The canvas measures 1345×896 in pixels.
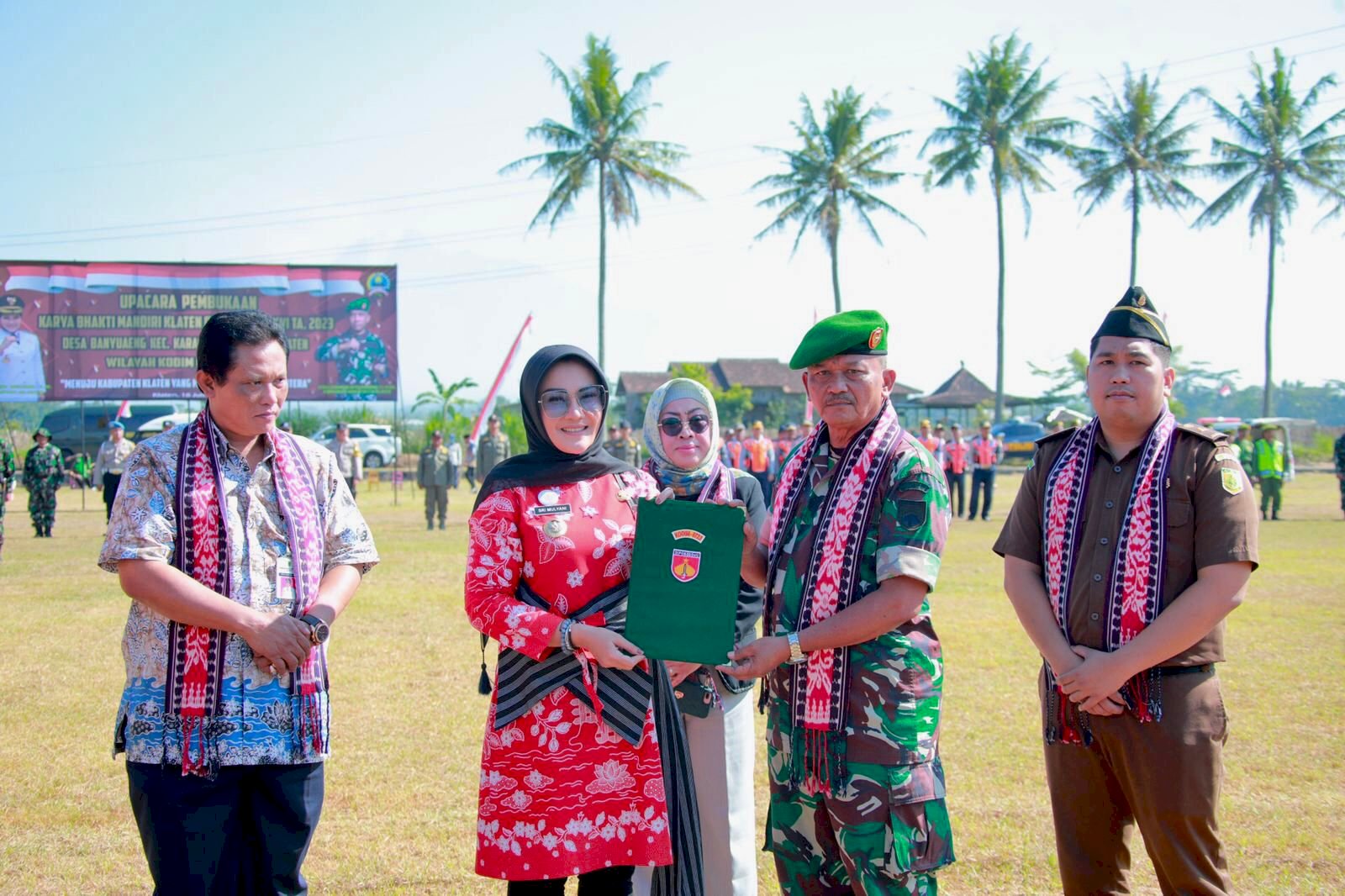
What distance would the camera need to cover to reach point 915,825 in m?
2.66

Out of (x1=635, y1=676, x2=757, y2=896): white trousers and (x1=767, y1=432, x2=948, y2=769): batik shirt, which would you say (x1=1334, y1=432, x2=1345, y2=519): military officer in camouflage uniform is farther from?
(x1=767, y1=432, x2=948, y2=769): batik shirt

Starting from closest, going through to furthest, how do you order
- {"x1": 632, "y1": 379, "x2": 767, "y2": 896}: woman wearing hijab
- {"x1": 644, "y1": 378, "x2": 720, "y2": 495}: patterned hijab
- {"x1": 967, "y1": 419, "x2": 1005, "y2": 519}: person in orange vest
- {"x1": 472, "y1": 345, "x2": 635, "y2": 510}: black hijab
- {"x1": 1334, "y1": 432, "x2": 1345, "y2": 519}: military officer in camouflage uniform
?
{"x1": 472, "y1": 345, "x2": 635, "y2": 510}: black hijab < {"x1": 632, "y1": 379, "x2": 767, "y2": 896}: woman wearing hijab < {"x1": 644, "y1": 378, "x2": 720, "y2": 495}: patterned hijab < {"x1": 1334, "y1": 432, "x2": 1345, "y2": 519}: military officer in camouflage uniform < {"x1": 967, "y1": 419, "x2": 1005, "y2": 519}: person in orange vest

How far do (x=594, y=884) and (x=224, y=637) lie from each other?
1.22 m

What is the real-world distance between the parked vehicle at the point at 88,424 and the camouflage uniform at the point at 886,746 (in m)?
34.5

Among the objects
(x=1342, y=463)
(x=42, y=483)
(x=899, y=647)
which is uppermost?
(x=899, y=647)

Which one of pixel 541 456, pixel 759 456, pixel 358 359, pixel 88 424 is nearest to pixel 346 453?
pixel 759 456

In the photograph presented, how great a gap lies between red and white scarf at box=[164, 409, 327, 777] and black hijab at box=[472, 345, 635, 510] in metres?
0.56

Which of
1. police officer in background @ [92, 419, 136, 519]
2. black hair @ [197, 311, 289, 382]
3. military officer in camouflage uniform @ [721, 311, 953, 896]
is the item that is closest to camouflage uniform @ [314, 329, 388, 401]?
police officer in background @ [92, 419, 136, 519]

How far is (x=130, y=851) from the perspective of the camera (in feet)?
13.8

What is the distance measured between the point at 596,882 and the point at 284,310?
30.5 meters

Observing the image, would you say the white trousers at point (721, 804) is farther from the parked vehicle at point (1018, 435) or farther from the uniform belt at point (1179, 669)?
the parked vehicle at point (1018, 435)

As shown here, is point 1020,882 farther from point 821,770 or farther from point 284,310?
point 284,310

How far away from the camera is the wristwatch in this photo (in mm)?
2805

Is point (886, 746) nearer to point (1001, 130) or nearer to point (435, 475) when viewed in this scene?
point (435, 475)
